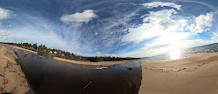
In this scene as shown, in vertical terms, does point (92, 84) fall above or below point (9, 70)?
below

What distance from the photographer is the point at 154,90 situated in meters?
3.02

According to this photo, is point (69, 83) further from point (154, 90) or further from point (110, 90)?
point (154, 90)

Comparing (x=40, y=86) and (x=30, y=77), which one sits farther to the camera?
(x=30, y=77)

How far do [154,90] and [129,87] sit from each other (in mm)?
890

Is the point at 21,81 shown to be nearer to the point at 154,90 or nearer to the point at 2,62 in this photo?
the point at 2,62

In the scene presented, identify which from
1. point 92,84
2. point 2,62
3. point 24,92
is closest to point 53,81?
point 24,92

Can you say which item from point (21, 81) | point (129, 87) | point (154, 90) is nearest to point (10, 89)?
point (21, 81)

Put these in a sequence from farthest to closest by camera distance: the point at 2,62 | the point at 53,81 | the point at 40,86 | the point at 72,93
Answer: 1. the point at 2,62
2. the point at 53,81
3. the point at 40,86
4. the point at 72,93

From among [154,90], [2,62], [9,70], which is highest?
[2,62]

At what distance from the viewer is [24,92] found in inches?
94.5

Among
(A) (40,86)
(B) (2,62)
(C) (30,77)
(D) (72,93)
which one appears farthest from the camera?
(B) (2,62)

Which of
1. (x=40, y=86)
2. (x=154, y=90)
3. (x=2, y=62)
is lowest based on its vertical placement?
(x=154, y=90)

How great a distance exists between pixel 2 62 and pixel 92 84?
315cm

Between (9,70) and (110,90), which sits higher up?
(9,70)
